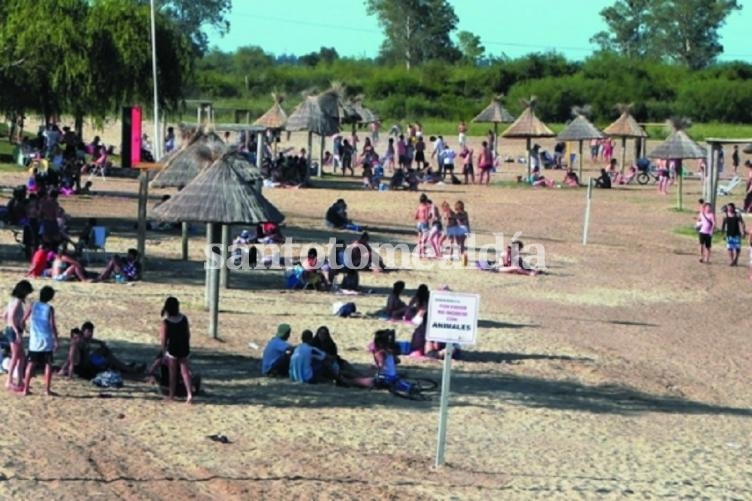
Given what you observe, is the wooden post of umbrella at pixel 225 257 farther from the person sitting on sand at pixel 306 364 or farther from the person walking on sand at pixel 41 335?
the person walking on sand at pixel 41 335

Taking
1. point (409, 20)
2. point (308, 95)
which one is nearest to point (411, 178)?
point (308, 95)

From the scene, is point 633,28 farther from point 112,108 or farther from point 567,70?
point 112,108

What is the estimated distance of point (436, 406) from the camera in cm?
1534

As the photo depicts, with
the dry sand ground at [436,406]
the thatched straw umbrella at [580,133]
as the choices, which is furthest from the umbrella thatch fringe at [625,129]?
the dry sand ground at [436,406]

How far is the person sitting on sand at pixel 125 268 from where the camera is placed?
21.6 metres

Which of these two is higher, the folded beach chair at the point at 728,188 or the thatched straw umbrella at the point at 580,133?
the thatched straw umbrella at the point at 580,133

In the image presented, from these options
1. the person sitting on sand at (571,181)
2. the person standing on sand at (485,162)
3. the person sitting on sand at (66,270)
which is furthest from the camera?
the person sitting on sand at (571,181)

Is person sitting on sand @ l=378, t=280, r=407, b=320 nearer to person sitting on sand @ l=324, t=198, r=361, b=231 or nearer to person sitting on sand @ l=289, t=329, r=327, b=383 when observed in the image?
person sitting on sand @ l=289, t=329, r=327, b=383

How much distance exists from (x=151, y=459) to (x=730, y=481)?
16.7ft

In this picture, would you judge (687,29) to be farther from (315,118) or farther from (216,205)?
(216,205)

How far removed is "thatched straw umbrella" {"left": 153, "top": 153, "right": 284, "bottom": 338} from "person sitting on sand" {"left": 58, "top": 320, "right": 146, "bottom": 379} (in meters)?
2.65

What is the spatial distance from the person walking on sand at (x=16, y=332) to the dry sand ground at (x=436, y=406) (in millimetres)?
283

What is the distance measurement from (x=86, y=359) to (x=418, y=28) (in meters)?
94.8

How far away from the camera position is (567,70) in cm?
8081
